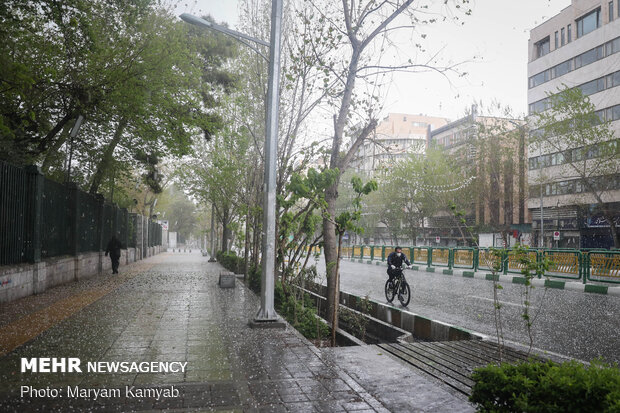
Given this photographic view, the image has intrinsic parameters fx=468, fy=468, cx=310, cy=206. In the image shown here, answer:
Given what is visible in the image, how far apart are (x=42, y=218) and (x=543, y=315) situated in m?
13.0

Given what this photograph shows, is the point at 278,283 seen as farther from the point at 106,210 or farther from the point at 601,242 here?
the point at 601,242

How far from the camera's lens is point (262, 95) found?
13.9 metres

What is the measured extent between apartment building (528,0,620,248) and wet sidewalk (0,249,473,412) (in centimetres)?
3223

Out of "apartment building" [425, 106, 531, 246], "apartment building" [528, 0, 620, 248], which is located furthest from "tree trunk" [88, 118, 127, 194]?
"apartment building" [528, 0, 620, 248]

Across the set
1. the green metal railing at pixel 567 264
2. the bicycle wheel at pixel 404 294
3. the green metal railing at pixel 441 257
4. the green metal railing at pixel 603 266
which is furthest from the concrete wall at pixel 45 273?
the green metal railing at pixel 603 266

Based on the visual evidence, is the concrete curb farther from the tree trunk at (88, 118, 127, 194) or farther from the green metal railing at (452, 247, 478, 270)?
the tree trunk at (88, 118, 127, 194)

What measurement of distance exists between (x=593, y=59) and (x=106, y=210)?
40.1 m

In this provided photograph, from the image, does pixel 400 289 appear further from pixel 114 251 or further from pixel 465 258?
pixel 465 258

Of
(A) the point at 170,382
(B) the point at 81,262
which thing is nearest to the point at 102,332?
(A) the point at 170,382

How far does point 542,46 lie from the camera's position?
47469 mm

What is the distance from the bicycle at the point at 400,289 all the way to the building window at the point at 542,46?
43.4m

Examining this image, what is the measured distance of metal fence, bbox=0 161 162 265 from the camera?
35.4 ft

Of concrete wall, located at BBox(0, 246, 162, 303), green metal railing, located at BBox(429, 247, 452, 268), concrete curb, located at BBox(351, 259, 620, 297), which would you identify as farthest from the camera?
green metal railing, located at BBox(429, 247, 452, 268)

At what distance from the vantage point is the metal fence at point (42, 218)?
10797 millimetres
